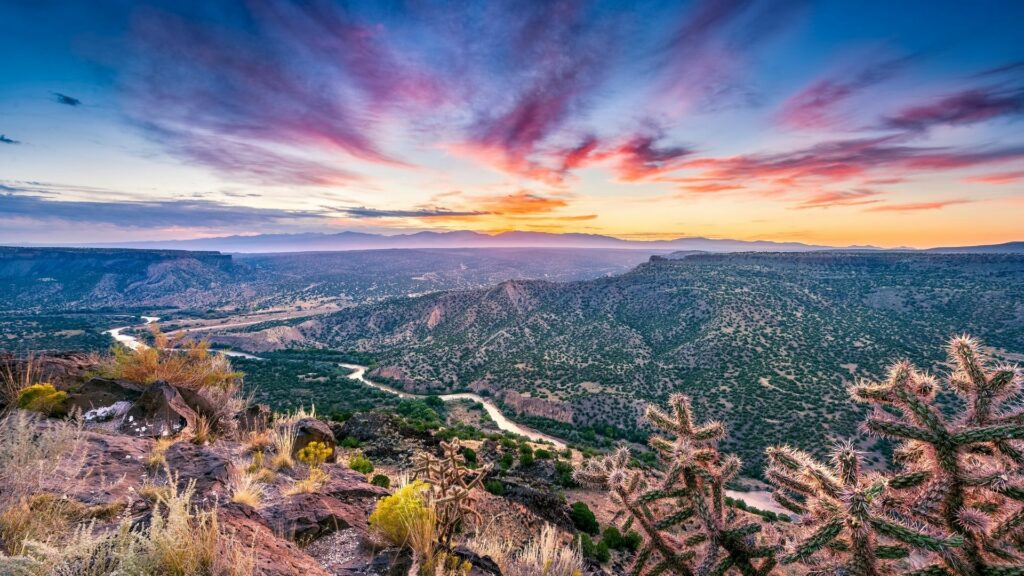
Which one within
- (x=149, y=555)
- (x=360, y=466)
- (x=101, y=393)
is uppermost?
(x=149, y=555)

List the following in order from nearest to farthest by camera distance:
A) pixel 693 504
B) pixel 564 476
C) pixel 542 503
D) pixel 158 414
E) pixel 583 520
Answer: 1. pixel 693 504
2. pixel 158 414
3. pixel 542 503
4. pixel 583 520
5. pixel 564 476

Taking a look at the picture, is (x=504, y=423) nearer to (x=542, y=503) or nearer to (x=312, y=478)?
(x=542, y=503)

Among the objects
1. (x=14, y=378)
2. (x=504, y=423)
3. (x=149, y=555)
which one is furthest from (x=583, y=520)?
(x=504, y=423)

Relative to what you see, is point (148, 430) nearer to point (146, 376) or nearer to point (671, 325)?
point (146, 376)

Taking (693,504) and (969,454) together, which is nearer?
(969,454)

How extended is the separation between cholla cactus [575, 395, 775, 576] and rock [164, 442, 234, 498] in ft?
20.9

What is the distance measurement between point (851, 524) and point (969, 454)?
1.79 meters

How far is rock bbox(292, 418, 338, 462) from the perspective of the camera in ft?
39.7

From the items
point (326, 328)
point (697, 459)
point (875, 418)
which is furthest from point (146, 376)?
point (326, 328)

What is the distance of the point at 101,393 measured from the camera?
35.9 ft

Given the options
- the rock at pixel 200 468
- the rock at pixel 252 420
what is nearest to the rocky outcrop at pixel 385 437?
the rock at pixel 252 420

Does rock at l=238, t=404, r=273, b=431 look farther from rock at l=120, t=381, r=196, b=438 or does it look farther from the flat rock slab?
the flat rock slab

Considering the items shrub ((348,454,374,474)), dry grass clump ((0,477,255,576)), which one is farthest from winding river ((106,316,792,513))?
dry grass clump ((0,477,255,576))

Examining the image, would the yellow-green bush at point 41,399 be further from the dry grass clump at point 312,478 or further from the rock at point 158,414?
the dry grass clump at point 312,478
